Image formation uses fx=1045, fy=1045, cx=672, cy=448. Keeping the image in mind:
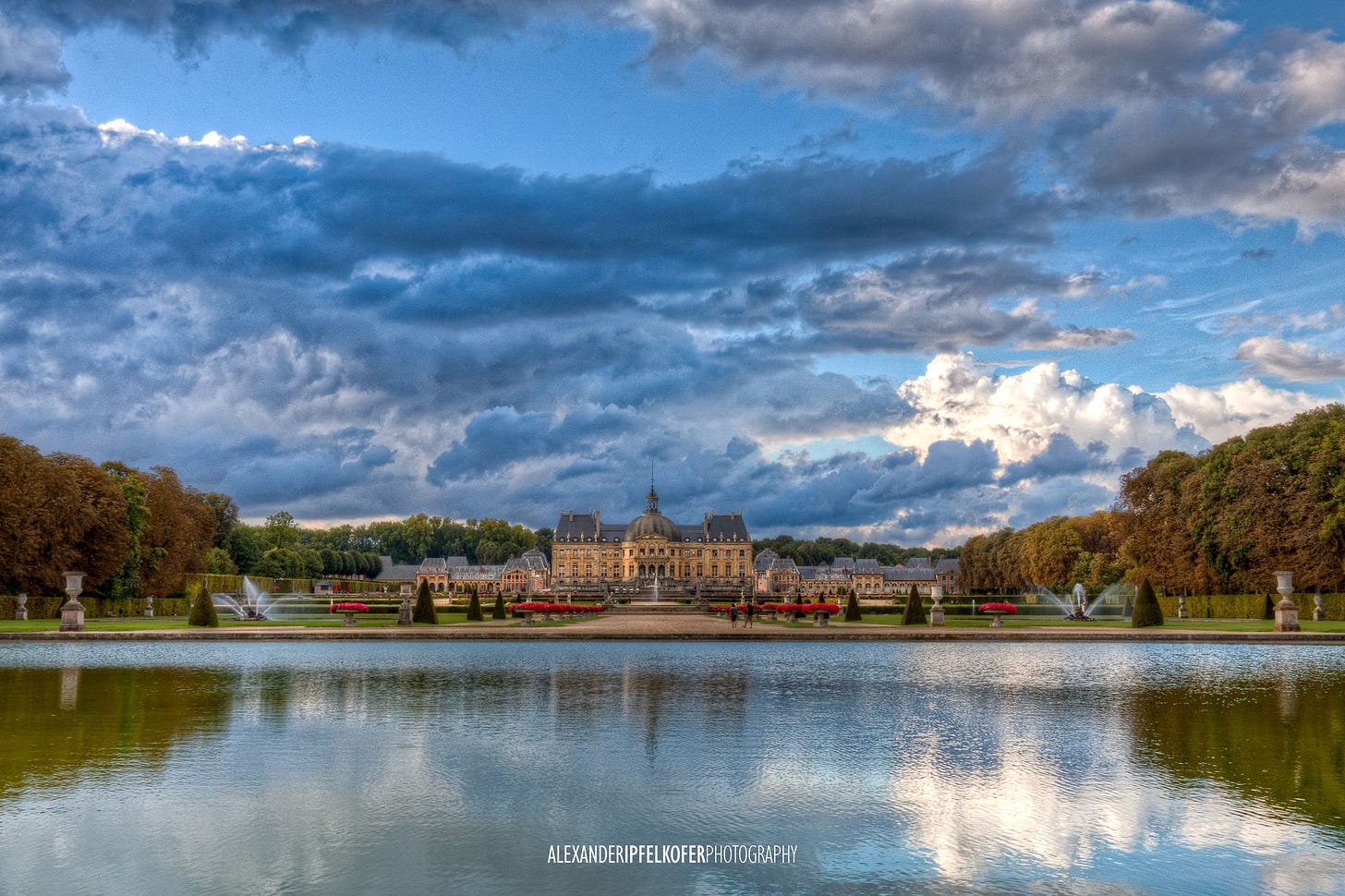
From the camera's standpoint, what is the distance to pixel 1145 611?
4131cm

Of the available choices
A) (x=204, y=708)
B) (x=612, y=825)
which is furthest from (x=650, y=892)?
(x=204, y=708)

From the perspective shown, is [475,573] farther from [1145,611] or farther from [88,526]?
[1145,611]

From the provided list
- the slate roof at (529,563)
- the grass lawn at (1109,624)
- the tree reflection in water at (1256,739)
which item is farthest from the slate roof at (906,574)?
the tree reflection in water at (1256,739)

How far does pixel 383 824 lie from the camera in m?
8.95

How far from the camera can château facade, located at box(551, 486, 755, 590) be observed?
144 metres

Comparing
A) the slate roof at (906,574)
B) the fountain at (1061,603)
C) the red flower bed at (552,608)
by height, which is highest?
the red flower bed at (552,608)

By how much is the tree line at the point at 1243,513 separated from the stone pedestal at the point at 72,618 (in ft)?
160

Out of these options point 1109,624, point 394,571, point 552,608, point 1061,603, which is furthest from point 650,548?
point 1109,624

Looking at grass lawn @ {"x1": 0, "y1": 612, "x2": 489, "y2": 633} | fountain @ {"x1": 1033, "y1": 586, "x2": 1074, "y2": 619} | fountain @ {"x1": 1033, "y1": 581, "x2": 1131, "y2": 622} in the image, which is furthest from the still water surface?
fountain @ {"x1": 1033, "y1": 586, "x2": 1074, "y2": 619}

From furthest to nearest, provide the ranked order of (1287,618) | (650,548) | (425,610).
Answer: (650,548) < (425,610) < (1287,618)

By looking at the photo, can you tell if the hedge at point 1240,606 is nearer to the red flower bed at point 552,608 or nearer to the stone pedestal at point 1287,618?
the stone pedestal at point 1287,618

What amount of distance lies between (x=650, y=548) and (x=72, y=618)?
110 meters

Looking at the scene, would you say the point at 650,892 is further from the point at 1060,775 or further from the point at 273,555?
the point at 273,555

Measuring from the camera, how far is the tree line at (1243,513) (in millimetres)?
46062
